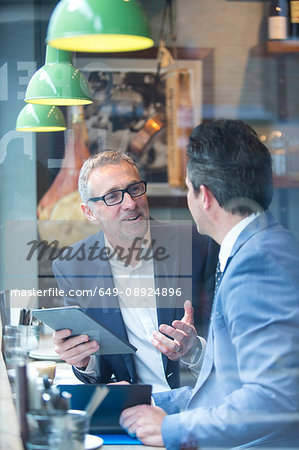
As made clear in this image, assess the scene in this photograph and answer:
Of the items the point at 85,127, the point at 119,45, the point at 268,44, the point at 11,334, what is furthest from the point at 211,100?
the point at 11,334

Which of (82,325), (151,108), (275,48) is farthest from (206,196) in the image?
(151,108)

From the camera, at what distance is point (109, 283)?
211 cm

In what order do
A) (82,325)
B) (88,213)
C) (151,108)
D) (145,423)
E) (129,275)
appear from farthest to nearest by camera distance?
1. (151,108)
2. (88,213)
3. (129,275)
4. (82,325)
5. (145,423)

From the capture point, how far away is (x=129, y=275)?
2092 millimetres

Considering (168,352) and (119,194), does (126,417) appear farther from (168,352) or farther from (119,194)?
(119,194)

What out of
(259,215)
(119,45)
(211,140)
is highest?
(119,45)

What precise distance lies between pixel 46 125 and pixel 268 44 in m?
0.71

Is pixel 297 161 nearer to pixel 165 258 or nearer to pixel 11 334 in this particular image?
pixel 165 258

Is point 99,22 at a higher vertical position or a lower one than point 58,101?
higher

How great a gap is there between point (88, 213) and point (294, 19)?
0.91 m

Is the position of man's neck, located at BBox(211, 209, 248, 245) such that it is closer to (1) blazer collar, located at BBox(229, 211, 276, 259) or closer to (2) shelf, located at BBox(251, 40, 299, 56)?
(1) blazer collar, located at BBox(229, 211, 276, 259)

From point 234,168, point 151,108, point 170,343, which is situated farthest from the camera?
point 151,108

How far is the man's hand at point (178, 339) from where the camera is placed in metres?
1.92

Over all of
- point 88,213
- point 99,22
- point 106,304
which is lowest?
point 106,304
